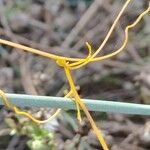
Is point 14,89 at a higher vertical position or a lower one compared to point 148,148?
higher

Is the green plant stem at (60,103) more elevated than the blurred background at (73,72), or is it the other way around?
the green plant stem at (60,103)

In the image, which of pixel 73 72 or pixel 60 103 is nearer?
pixel 60 103

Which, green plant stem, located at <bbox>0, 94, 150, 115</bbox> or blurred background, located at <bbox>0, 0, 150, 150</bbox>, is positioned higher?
green plant stem, located at <bbox>0, 94, 150, 115</bbox>

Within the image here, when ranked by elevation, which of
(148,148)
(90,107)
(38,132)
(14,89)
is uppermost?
(90,107)

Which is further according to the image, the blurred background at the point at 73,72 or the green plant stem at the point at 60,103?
the blurred background at the point at 73,72

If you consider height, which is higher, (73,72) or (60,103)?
(60,103)

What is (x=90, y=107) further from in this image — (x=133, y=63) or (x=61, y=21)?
(x=61, y=21)

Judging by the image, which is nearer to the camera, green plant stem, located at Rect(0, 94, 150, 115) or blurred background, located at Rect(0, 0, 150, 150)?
green plant stem, located at Rect(0, 94, 150, 115)

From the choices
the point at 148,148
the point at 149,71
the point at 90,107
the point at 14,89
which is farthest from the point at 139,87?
the point at 90,107
